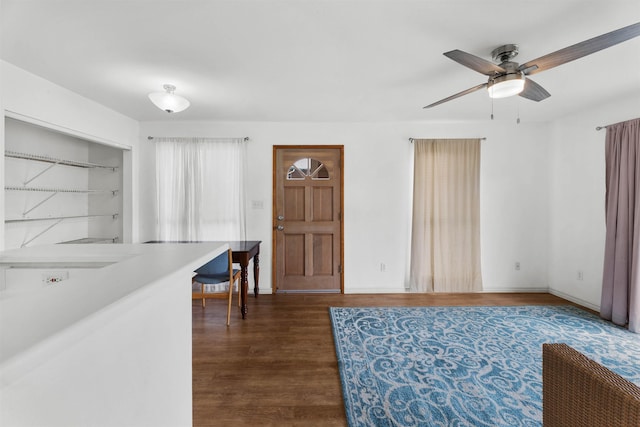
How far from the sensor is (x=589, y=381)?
3.05ft

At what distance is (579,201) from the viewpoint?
338cm

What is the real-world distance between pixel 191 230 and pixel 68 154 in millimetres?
1787

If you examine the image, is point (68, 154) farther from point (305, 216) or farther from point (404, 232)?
point (404, 232)

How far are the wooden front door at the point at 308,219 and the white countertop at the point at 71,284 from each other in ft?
8.19

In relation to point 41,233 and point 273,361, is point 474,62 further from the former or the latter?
point 41,233

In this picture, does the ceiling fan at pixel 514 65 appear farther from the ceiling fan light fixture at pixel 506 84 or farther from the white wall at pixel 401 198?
the white wall at pixel 401 198

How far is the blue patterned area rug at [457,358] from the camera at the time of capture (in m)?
1.67

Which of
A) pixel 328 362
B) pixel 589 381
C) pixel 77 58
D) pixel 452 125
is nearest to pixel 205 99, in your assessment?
pixel 77 58

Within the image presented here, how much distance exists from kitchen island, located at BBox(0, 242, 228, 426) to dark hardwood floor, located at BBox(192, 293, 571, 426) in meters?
0.71

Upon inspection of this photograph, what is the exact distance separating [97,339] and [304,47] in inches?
81.3

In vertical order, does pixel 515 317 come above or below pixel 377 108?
below

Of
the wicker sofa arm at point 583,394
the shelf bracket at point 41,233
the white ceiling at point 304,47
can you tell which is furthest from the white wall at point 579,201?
the shelf bracket at point 41,233

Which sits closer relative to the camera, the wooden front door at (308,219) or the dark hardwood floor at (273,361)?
the dark hardwood floor at (273,361)

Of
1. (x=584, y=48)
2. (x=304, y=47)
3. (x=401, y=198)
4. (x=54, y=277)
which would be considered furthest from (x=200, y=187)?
(x=584, y=48)
